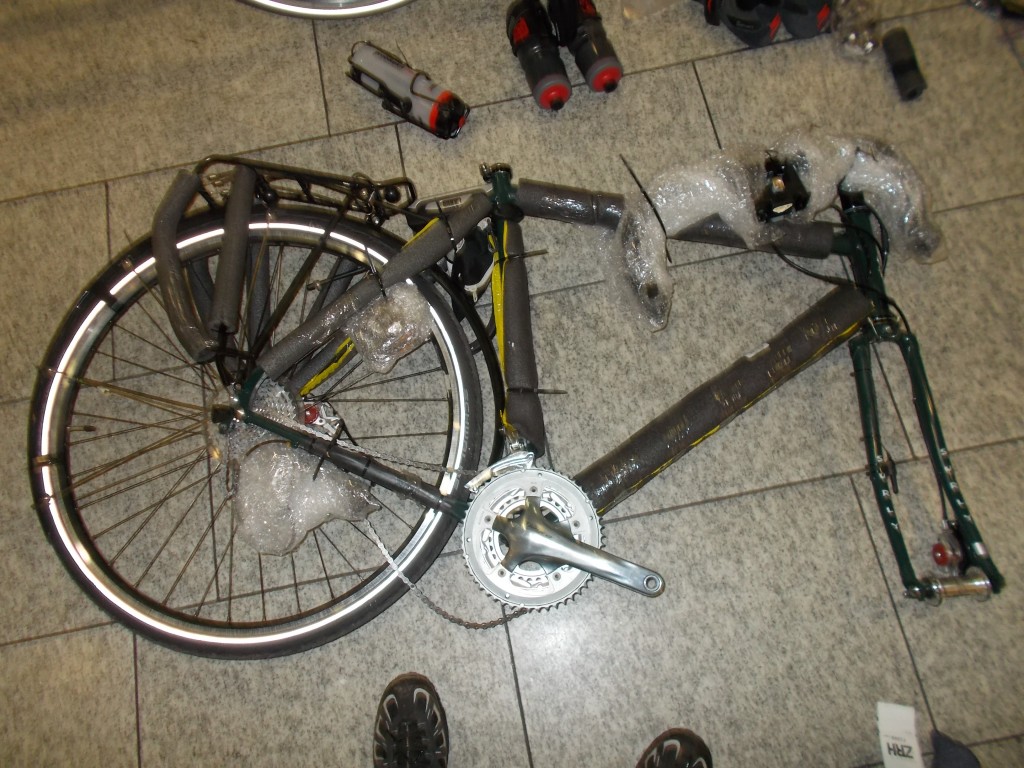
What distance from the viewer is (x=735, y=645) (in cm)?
160

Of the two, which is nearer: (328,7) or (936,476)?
(936,476)

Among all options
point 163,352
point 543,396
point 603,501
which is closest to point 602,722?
point 603,501

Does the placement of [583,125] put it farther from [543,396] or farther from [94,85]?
[94,85]

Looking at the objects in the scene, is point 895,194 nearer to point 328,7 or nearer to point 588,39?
point 588,39

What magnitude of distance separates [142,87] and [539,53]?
46.6 inches

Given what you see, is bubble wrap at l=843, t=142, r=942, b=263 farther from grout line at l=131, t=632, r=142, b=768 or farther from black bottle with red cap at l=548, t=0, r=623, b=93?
grout line at l=131, t=632, r=142, b=768

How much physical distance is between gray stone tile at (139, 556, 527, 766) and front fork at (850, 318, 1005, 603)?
95cm

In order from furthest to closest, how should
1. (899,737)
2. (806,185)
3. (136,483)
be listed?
(136,483), (806,185), (899,737)

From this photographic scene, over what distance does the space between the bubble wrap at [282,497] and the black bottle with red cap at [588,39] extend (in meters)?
1.25

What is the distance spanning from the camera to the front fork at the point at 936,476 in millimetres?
1476

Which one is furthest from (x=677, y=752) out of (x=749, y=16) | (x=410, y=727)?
(x=749, y=16)

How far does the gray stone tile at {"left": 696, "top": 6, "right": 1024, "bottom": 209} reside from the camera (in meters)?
1.88

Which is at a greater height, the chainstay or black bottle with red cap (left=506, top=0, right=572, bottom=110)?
black bottle with red cap (left=506, top=0, right=572, bottom=110)

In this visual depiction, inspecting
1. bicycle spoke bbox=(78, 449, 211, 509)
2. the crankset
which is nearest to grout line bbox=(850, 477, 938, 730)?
the crankset
